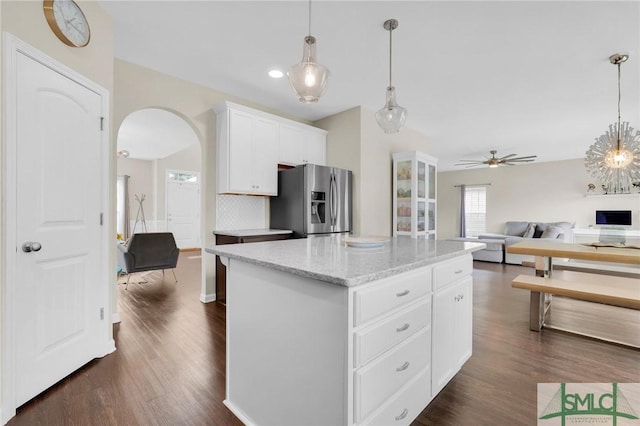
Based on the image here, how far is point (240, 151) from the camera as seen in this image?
355 centimetres

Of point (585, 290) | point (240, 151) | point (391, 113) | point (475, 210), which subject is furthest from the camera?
point (475, 210)

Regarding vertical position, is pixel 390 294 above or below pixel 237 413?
above

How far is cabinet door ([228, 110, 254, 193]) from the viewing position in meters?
3.47

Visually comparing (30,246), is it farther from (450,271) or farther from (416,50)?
(416,50)

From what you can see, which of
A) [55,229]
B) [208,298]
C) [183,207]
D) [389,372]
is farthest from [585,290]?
[183,207]

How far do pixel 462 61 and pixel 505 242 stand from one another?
16.4 feet

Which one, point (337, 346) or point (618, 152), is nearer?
point (337, 346)

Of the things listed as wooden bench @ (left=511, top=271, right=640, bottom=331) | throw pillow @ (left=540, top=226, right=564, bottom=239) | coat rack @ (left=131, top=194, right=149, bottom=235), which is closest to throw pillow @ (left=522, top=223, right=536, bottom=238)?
throw pillow @ (left=540, top=226, right=564, bottom=239)

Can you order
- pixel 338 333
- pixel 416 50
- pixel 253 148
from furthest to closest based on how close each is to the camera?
pixel 253 148 → pixel 416 50 → pixel 338 333

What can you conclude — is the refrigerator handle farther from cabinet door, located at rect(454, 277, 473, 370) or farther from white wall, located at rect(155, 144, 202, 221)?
white wall, located at rect(155, 144, 202, 221)

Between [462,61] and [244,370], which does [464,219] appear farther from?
[244,370]

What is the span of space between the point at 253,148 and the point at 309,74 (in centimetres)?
198

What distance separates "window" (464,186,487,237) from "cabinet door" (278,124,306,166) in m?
7.00

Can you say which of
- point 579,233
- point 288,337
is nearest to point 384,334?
point 288,337
